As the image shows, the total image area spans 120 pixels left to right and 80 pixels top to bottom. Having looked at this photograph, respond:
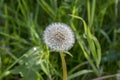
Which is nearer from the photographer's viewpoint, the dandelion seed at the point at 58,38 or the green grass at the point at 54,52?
the dandelion seed at the point at 58,38

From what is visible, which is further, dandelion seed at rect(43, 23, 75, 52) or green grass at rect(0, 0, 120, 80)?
green grass at rect(0, 0, 120, 80)

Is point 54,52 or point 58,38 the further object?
point 54,52

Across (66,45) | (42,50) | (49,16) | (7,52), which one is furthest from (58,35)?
(49,16)
